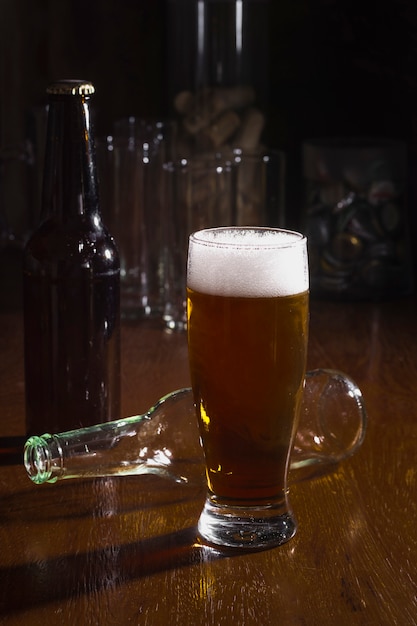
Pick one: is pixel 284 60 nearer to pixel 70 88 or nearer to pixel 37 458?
pixel 70 88

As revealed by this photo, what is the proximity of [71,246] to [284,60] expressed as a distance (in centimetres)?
110

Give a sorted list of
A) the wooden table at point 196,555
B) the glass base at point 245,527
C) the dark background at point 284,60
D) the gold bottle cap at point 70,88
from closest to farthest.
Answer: the wooden table at point 196,555
the glass base at point 245,527
the gold bottle cap at point 70,88
the dark background at point 284,60

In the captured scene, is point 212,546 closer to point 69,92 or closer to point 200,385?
point 200,385

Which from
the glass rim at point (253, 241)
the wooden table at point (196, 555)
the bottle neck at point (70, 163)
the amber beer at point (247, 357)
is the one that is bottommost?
the wooden table at point (196, 555)

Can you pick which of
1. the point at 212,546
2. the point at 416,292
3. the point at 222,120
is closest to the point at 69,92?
the point at 212,546

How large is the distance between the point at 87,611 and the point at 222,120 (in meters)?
1.19

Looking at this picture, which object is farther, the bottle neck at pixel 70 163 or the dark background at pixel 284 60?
the dark background at pixel 284 60

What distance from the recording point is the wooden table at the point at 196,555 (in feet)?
2.53

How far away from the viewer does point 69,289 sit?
1.04 meters

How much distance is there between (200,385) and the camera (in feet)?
2.86

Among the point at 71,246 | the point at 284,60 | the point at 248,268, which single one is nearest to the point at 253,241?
the point at 248,268

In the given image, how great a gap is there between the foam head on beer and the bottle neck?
0.67ft

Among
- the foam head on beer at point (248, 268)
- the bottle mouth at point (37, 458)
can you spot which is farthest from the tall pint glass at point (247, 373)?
the bottle mouth at point (37, 458)

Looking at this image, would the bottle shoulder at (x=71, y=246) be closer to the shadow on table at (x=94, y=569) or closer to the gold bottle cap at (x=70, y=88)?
the gold bottle cap at (x=70, y=88)
